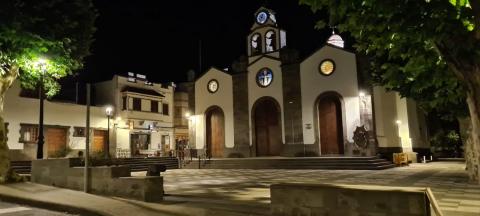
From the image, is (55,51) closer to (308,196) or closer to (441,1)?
(308,196)

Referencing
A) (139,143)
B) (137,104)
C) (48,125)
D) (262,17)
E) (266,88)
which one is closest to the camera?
(48,125)

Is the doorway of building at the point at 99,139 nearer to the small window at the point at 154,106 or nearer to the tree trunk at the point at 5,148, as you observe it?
the small window at the point at 154,106

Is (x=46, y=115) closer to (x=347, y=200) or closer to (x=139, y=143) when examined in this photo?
(x=139, y=143)

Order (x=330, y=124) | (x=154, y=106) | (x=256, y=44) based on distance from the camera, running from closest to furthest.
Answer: (x=330, y=124), (x=256, y=44), (x=154, y=106)

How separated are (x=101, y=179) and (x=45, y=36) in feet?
17.6

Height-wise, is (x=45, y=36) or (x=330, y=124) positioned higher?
(x=45, y=36)

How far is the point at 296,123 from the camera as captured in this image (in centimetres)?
2914

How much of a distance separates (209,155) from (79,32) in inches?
815

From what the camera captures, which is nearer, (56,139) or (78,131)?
(56,139)

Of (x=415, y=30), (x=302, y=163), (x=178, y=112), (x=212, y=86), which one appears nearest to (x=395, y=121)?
(x=302, y=163)

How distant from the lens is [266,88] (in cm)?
3116

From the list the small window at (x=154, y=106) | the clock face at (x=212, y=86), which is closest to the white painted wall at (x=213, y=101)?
the clock face at (x=212, y=86)

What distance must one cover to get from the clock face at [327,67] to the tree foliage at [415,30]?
19334mm

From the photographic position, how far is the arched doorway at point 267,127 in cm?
3075
